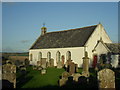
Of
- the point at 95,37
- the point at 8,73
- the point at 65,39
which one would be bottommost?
the point at 8,73

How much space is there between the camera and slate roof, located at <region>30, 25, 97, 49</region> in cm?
2816

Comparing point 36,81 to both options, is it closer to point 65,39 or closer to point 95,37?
point 95,37

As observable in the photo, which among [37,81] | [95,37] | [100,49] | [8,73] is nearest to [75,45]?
[95,37]

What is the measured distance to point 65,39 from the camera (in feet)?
103

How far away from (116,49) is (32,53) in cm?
2018

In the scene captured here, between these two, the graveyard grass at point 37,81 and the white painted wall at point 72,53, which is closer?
the graveyard grass at point 37,81

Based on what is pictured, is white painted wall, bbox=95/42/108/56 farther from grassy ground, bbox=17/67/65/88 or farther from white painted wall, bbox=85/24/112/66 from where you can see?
grassy ground, bbox=17/67/65/88

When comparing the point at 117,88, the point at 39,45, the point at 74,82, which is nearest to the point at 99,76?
the point at 117,88

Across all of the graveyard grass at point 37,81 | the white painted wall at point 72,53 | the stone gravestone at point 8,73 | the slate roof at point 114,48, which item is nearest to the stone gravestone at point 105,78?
the graveyard grass at point 37,81

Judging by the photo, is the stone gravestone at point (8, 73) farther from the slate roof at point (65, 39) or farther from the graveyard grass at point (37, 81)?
the slate roof at point (65, 39)

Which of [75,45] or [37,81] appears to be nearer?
[37,81]

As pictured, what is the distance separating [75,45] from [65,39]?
4.15m

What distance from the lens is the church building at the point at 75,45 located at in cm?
2652

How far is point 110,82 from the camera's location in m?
9.41
